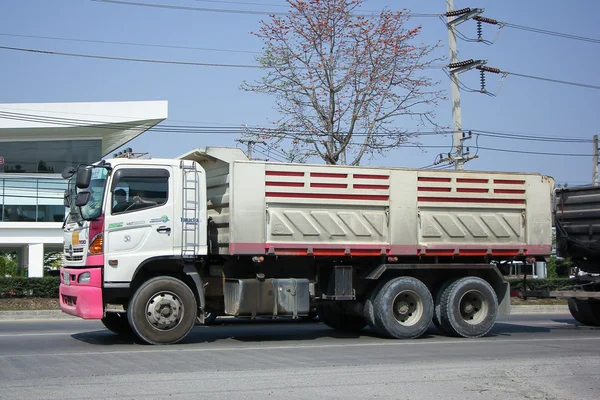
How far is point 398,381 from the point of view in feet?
27.9

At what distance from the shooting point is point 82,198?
11.2 metres

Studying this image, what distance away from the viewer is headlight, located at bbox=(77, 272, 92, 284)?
1131 centimetres

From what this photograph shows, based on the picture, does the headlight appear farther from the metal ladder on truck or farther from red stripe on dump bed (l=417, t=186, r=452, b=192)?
red stripe on dump bed (l=417, t=186, r=452, b=192)

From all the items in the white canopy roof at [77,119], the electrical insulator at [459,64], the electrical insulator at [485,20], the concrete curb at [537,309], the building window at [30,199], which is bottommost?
the concrete curb at [537,309]

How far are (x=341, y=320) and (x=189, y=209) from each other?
4.41 m

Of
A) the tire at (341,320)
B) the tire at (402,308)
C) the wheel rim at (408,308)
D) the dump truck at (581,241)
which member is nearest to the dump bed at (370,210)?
the tire at (402,308)

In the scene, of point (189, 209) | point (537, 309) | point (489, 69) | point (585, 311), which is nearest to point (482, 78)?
point (489, 69)

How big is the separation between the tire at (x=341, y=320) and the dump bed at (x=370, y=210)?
2.30 metres

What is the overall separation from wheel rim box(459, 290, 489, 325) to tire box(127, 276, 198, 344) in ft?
16.0

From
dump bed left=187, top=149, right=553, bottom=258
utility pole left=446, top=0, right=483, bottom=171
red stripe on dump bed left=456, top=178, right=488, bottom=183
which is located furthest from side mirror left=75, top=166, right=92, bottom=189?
utility pole left=446, top=0, right=483, bottom=171

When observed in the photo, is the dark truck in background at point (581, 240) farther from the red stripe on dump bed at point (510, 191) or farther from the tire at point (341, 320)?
the tire at point (341, 320)

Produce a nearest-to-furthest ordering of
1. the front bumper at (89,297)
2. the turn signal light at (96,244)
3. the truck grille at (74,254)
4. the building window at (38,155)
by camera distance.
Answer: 1. the front bumper at (89,297)
2. the turn signal light at (96,244)
3. the truck grille at (74,254)
4. the building window at (38,155)

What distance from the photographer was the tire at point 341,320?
14.5 metres

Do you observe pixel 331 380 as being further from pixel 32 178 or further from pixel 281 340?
pixel 32 178
